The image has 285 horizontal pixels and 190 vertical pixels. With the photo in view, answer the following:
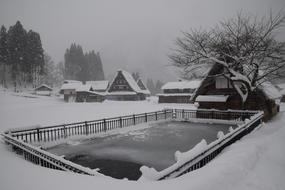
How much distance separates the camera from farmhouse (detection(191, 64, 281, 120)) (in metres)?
18.8

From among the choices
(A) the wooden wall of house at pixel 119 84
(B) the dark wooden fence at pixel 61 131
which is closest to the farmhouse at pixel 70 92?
(A) the wooden wall of house at pixel 119 84

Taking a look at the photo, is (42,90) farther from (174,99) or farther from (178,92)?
(178,92)

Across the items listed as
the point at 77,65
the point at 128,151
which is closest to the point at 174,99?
the point at 128,151

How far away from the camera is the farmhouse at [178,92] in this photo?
1976 inches

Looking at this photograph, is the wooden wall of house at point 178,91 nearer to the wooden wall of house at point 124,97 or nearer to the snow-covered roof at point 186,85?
the snow-covered roof at point 186,85

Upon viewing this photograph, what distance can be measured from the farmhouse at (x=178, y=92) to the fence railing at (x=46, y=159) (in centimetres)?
4399

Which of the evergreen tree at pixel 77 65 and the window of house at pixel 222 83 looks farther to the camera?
the evergreen tree at pixel 77 65

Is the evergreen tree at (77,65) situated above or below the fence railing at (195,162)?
above

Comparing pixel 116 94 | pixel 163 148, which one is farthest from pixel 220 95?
pixel 116 94

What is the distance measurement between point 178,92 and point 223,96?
106 feet

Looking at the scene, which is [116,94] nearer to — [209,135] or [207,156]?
[209,135]

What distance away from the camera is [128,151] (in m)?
10.4

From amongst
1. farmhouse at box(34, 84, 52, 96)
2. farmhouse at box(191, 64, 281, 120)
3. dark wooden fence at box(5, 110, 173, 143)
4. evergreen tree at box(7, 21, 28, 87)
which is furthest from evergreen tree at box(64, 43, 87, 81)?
farmhouse at box(191, 64, 281, 120)

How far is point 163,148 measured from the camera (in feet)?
35.1
